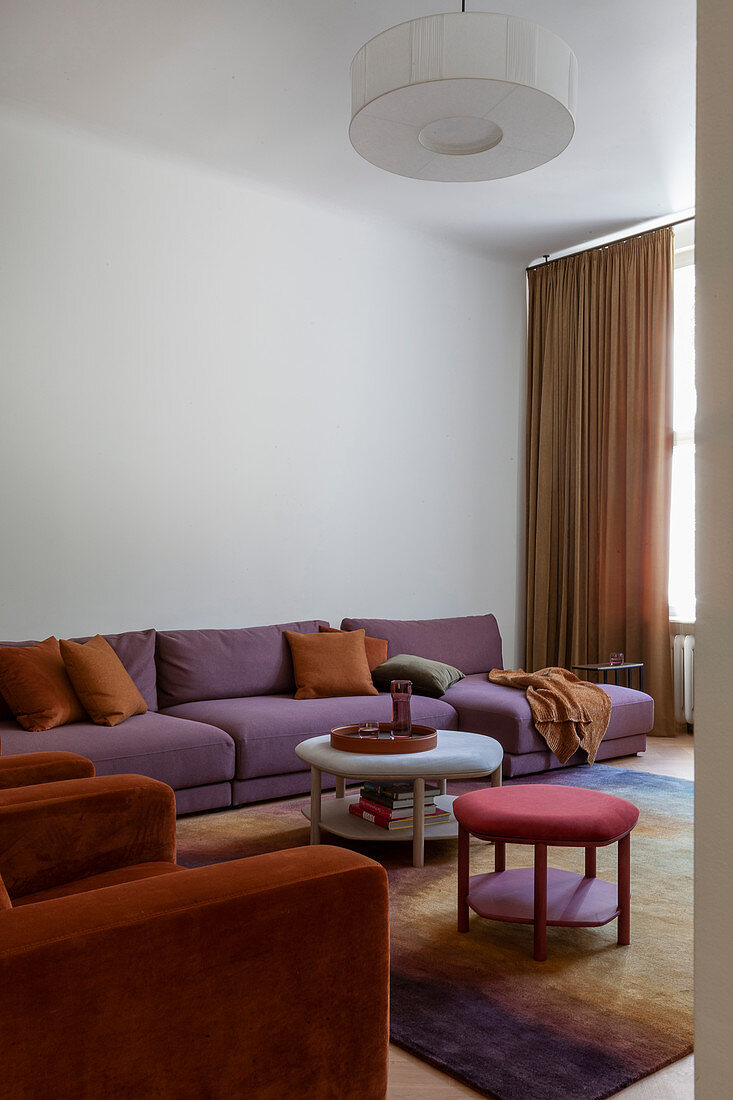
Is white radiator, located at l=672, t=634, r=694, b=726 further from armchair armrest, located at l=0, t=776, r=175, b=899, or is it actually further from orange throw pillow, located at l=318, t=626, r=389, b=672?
armchair armrest, located at l=0, t=776, r=175, b=899

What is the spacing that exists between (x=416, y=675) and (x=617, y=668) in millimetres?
1461

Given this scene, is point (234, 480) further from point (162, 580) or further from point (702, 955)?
point (702, 955)

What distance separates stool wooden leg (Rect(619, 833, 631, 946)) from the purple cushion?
2.74 m

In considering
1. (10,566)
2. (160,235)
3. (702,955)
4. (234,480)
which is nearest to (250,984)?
(702,955)

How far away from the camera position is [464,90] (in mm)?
3027

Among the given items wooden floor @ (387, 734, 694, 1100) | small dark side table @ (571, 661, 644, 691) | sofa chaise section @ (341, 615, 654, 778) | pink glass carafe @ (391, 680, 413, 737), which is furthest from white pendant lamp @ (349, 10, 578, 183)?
small dark side table @ (571, 661, 644, 691)

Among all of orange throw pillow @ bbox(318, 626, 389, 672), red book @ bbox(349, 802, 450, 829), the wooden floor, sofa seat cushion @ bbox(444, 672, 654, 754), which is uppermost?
orange throw pillow @ bbox(318, 626, 389, 672)

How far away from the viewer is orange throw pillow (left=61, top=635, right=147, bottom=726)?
3795 millimetres

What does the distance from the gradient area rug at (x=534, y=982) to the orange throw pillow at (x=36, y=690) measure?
792mm

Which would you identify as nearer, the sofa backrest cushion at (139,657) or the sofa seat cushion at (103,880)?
the sofa seat cushion at (103,880)

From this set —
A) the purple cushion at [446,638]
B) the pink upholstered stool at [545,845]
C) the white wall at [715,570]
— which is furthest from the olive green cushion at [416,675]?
the white wall at [715,570]

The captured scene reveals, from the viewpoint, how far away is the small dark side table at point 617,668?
5.48m

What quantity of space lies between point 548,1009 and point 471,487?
450 centimetres

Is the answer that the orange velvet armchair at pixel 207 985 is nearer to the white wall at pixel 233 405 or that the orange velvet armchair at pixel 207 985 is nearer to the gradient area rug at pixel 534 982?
the gradient area rug at pixel 534 982
